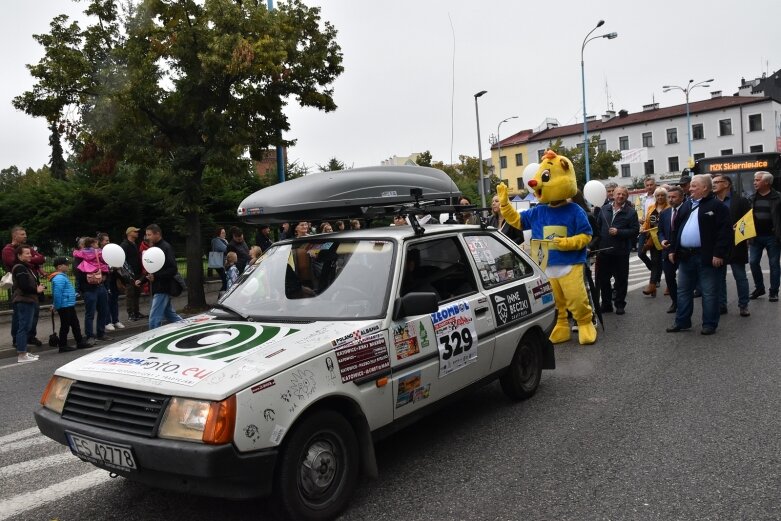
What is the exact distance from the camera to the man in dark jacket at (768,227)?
9.91 m

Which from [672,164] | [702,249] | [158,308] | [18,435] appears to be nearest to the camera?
[18,435]

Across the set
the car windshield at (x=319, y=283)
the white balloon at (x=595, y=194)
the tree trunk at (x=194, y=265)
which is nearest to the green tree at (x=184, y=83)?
the tree trunk at (x=194, y=265)

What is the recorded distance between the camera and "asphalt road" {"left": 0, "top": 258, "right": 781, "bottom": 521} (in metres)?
3.49

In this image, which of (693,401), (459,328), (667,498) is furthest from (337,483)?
(693,401)

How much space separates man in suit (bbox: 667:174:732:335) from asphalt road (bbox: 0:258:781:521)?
138 centimetres

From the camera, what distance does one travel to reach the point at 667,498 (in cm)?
352

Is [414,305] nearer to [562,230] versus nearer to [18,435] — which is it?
[18,435]

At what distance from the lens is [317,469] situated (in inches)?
130

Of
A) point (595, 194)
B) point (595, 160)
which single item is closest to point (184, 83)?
point (595, 194)

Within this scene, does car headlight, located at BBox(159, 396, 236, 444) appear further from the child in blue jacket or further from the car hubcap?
the child in blue jacket

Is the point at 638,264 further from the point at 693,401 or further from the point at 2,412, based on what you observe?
the point at 2,412

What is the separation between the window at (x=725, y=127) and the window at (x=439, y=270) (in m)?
68.9

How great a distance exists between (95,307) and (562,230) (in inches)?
302

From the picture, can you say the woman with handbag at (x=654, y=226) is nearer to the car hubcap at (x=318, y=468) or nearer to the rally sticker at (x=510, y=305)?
the rally sticker at (x=510, y=305)
